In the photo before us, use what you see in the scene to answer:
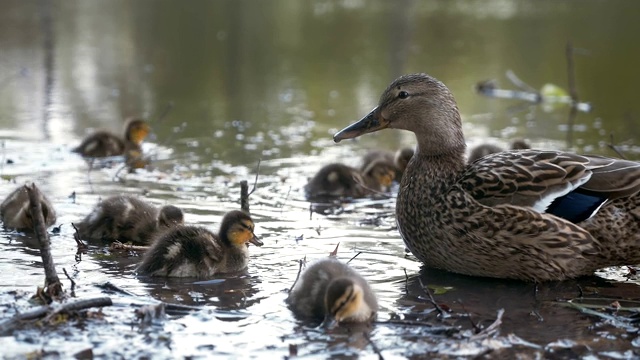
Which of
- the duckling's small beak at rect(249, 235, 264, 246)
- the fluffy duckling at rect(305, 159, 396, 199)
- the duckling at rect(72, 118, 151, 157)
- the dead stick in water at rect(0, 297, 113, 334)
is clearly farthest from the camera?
the duckling at rect(72, 118, 151, 157)

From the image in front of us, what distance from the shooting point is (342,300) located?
391 cm

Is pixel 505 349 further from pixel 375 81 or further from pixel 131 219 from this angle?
pixel 375 81

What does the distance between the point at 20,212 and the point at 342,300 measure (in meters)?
2.38

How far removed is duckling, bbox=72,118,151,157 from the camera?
26.6 feet

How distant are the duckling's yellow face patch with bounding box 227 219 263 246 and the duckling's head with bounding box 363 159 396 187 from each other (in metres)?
2.58

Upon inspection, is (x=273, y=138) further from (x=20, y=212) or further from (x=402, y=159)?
(x=20, y=212)

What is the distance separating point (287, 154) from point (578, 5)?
18021 mm

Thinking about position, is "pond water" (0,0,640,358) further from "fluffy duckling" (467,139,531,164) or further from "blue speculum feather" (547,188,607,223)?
"fluffy duckling" (467,139,531,164)

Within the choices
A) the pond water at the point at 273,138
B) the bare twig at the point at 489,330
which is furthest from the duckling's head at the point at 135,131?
the bare twig at the point at 489,330

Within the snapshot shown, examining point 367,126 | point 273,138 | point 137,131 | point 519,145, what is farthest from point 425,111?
point 273,138

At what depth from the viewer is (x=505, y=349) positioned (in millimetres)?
3797

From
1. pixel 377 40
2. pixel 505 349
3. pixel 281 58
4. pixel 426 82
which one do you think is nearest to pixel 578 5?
pixel 377 40

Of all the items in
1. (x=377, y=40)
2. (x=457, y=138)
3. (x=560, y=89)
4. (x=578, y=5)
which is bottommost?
(x=457, y=138)

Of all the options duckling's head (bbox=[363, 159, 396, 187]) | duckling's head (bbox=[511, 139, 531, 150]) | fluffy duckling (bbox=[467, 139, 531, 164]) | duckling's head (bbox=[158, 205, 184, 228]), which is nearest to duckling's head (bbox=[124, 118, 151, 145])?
duckling's head (bbox=[363, 159, 396, 187])
